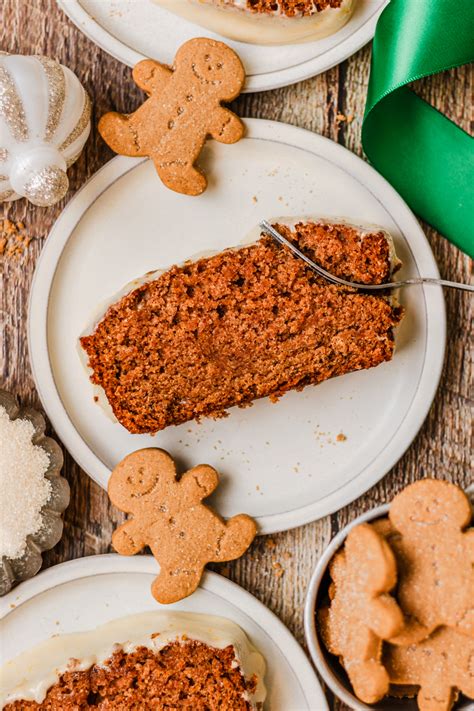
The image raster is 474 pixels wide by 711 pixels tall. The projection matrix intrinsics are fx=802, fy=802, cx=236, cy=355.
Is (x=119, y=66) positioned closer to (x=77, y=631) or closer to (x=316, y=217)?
(x=316, y=217)

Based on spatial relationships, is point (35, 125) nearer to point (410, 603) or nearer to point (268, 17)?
point (268, 17)

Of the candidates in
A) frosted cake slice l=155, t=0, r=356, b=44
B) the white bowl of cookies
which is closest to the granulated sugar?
the white bowl of cookies

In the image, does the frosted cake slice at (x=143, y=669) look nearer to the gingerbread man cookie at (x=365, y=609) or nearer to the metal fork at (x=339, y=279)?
the gingerbread man cookie at (x=365, y=609)

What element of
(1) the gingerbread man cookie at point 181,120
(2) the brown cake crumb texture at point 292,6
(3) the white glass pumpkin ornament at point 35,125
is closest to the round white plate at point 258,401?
(1) the gingerbread man cookie at point 181,120

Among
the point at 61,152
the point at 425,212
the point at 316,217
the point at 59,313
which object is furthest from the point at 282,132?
the point at 59,313

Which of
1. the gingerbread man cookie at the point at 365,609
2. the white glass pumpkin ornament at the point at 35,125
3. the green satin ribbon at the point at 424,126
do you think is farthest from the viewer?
the green satin ribbon at the point at 424,126

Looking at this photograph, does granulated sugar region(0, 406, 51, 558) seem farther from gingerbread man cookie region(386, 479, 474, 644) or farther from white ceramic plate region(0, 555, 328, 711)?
gingerbread man cookie region(386, 479, 474, 644)
